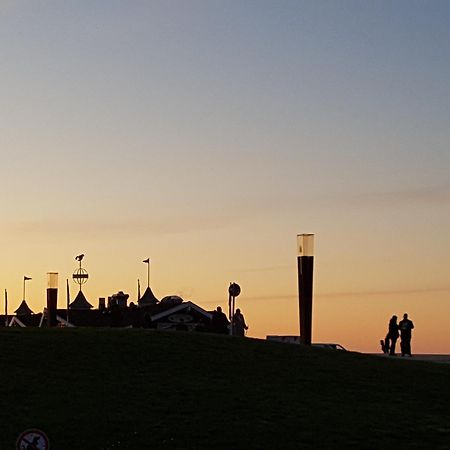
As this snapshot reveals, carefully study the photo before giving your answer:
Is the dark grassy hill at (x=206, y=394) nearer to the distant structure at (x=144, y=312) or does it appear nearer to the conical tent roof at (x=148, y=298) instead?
the distant structure at (x=144, y=312)

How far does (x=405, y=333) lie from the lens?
49406mm

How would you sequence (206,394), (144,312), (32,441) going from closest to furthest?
(32,441) < (206,394) < (144,312)

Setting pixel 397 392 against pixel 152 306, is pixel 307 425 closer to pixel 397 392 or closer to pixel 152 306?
pixel 397 392

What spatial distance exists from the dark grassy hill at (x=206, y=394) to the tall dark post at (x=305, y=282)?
17.2 feet

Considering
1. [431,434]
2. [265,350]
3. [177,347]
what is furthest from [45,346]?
[431,434]

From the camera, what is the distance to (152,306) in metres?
87.4

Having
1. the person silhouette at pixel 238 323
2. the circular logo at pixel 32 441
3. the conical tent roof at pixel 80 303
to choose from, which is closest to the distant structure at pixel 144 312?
the conical tent roof at pixel 80 303

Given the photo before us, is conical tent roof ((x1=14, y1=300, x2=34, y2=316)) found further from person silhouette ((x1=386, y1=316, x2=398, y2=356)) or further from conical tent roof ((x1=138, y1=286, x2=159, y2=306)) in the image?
person silhouette ((x1=386, y1=316, x2=398, y2=356))

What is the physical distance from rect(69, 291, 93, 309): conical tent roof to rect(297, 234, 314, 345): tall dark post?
50151 mm

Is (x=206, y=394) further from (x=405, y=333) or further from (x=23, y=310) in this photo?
(x=23, y=310)

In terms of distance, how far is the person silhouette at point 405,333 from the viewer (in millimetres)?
49062

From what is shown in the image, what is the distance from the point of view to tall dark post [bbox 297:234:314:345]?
4538cm

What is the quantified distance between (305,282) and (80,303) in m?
51.8

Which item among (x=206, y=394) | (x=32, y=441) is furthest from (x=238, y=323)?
(x=32, y=441)
